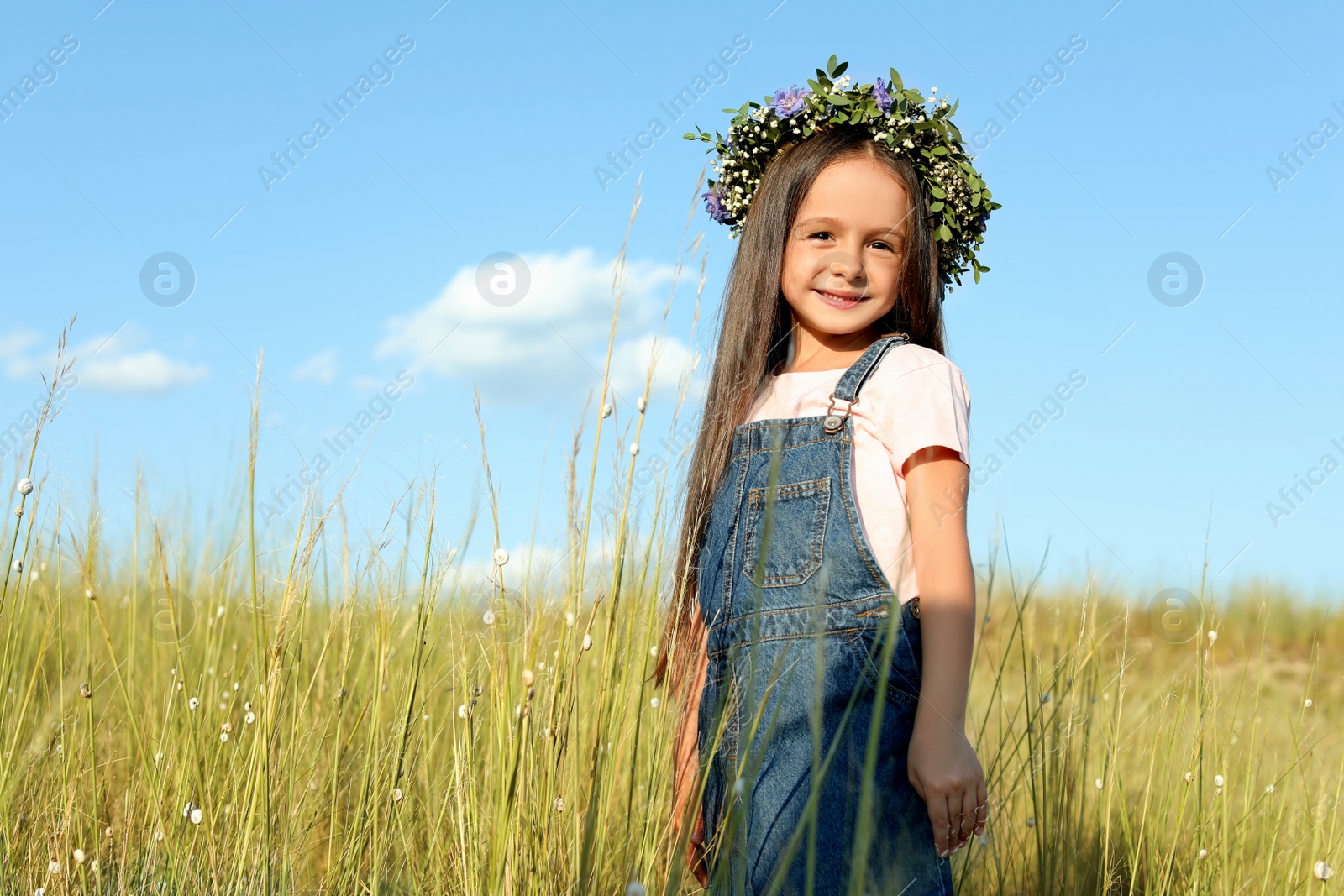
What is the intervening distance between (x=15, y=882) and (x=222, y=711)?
0.61 metres

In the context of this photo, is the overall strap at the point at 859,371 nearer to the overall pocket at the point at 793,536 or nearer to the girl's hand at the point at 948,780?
the overall pocket at the point at 793,536

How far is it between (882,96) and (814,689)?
170cm

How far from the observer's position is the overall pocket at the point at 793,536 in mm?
2123

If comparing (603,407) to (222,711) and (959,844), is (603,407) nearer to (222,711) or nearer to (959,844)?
(959,844)

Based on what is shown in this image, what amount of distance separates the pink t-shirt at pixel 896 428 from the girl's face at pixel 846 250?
0.63ft

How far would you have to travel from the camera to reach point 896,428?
2.13 meters

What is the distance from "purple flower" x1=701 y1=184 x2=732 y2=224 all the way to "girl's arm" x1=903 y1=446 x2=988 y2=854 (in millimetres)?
1436

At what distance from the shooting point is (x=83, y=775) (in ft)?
9.27

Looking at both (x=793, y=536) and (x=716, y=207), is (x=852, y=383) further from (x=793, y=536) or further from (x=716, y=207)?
(x=716, y=207)

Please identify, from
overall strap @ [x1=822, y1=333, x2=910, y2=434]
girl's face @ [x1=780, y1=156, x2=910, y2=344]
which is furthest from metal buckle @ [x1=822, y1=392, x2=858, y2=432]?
girl's face @ [x1=780, y1=156, x2=910, y2=344]

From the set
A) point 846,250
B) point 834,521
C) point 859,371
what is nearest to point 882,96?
point 846,250

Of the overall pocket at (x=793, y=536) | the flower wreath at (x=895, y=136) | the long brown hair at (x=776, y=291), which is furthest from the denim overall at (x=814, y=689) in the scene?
the flower wreath at (x=895, y=136)

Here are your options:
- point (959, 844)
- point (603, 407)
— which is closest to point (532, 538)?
point (603, 407)

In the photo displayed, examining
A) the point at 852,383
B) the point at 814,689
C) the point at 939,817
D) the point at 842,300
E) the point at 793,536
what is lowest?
the point at 939,817
